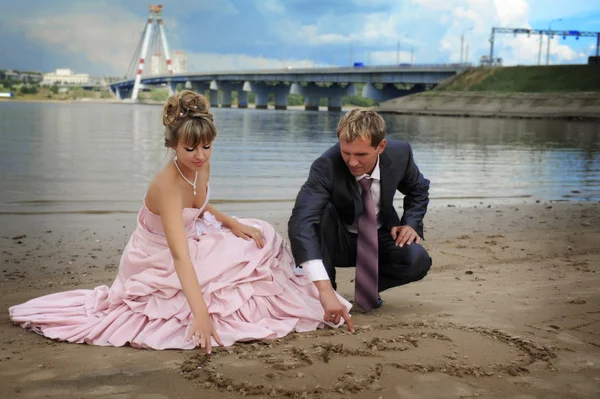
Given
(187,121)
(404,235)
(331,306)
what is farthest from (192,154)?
(404,235)

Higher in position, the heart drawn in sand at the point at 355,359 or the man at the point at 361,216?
the man at the point at 361,216

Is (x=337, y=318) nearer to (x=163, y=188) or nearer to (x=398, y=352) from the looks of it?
(x=398, y=352)

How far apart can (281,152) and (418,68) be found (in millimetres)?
61267

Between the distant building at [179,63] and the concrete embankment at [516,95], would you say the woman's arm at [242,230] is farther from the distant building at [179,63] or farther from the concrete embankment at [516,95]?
the distant building at [179,63]

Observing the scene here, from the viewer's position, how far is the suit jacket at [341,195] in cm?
395

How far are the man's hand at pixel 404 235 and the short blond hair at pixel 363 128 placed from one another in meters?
0.68

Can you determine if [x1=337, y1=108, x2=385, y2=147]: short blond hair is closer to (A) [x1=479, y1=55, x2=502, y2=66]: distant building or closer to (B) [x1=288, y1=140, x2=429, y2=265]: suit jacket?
(B) [x1=288, y1=140, x2=429, y2=265]: suit jacket

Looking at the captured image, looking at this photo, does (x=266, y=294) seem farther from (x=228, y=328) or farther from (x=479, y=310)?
(x=479, y=310)

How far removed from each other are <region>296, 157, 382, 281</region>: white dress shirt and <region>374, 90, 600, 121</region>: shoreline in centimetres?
5586

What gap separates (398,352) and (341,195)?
111 centimetres

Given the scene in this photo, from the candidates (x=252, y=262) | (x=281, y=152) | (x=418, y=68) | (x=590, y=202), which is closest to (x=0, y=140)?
(x=281, y=152)

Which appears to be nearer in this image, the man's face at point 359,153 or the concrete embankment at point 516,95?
the man's face at point 359,153

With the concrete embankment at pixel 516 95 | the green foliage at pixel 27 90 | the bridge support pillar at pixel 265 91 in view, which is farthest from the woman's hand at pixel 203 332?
the green foliage at pixel 27 90

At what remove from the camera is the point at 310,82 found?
98875 mm
